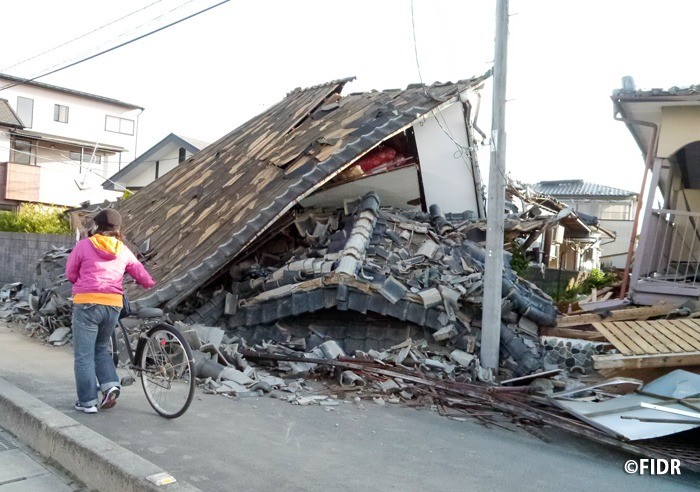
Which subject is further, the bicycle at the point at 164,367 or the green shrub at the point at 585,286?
the green shrub at the point at 585,286

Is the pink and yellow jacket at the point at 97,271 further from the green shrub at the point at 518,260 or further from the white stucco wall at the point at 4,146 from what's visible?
the white stucco wall at the point at 4,146

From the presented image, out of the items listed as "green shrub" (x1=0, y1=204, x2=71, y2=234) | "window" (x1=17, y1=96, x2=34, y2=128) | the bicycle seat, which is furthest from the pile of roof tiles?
"window" (x1=17, y1=96, x2=34, y2=128)

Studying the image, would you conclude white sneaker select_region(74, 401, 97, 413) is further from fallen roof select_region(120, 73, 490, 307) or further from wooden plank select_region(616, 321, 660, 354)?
wooden plank select_region(616, 321, 660, 354)

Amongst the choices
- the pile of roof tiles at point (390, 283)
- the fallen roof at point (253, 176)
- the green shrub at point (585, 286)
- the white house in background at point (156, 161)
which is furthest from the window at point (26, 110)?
the green shrub at point (585, 286)

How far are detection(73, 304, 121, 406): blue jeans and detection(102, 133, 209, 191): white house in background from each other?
20.0 metres

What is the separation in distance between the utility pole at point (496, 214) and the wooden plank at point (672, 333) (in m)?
1.88

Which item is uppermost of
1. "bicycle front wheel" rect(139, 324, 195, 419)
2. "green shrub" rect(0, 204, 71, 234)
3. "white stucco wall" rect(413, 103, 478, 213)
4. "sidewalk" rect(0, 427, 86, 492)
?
"white stucco wall" rect(413, 103, 478, 213)

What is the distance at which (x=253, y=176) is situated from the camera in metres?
10.6

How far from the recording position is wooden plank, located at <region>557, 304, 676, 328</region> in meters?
8.34

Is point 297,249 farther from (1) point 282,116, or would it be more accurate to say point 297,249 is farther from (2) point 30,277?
(2) point 30,277

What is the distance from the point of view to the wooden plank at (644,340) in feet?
21.1

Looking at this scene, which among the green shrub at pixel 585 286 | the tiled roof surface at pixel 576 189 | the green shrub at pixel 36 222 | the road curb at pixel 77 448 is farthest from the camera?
the tiled roof surface at pixel 576 189

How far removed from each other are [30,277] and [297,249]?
7.81 m

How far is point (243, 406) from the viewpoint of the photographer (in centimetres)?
564
